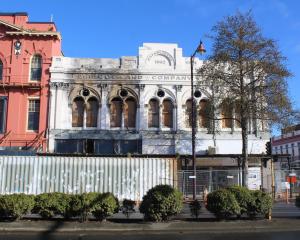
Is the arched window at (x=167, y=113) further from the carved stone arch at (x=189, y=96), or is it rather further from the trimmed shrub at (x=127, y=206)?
the trimmed shrub at (x=127, y=206)

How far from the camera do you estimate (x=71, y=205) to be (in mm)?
15070

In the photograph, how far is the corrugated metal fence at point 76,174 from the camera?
68.3 feet

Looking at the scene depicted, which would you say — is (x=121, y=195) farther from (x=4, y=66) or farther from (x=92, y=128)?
(x=4, y=66)

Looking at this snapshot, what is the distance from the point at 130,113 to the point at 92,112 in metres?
2.76

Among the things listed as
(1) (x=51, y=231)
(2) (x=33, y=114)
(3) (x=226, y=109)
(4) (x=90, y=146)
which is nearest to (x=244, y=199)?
(1) (x=51, y=231)

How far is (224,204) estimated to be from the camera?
49.3ft

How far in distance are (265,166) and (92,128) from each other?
499 inches

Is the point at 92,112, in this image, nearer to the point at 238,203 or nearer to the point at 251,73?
the point at 251,73

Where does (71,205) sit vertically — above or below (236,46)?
below

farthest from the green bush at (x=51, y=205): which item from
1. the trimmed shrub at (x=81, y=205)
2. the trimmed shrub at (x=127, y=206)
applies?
the trimmed shrub at (x=127, y=206)

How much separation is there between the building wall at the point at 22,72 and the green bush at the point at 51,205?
16161mm

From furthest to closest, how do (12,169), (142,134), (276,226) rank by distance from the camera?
(142,134) → (12,169) → (276,226)

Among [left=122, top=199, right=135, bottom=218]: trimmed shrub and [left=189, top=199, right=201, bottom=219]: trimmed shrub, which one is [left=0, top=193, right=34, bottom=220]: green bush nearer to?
[left=122, top=199, right=135, bottom=218]: trimmed shrub

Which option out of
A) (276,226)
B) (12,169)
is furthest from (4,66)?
(276,226)
